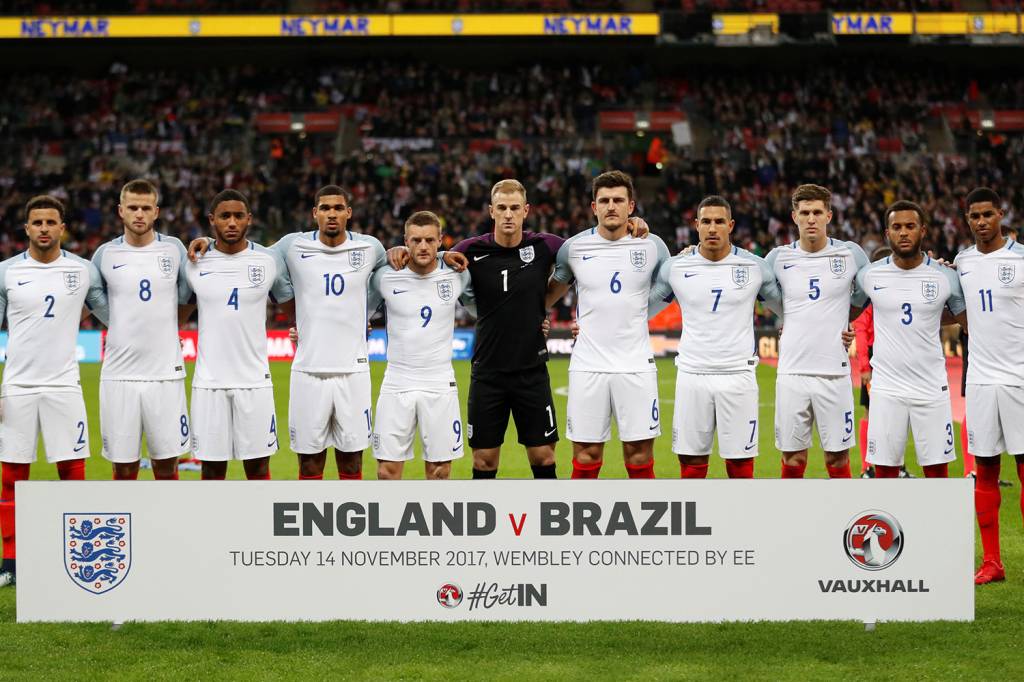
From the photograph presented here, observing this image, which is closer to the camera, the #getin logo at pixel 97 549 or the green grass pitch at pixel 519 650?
the green grass pitch at pixel 519 650

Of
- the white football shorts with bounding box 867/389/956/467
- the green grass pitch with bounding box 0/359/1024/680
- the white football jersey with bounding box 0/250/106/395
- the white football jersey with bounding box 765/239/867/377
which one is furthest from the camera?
the white football jersey with bounding box 765/239/867/377

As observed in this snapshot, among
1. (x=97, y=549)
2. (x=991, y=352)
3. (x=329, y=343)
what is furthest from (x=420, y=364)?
(x=991, y=352)

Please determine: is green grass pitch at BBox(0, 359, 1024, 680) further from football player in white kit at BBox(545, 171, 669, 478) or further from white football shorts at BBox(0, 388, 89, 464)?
football player in white kit at BBox(545, 171, 669, 478)

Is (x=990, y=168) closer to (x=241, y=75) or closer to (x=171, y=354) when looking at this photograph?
(x=241, y=75)

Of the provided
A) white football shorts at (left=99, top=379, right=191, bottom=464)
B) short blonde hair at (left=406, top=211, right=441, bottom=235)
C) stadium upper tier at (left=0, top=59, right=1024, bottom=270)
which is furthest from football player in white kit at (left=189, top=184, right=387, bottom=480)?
stadium upper tier at (left=0, top=59, right=1024, bottom=270)

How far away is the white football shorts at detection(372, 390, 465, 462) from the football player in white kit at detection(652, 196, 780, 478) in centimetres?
136

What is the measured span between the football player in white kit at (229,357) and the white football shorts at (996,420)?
13.6ft

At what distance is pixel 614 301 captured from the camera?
6812 millimetres

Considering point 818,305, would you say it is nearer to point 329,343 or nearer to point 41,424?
point 329,343

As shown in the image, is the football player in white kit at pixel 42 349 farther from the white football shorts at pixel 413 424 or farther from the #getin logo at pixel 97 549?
the white football shorts at pixel 413 424

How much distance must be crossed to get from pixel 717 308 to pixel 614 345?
0.65 meters

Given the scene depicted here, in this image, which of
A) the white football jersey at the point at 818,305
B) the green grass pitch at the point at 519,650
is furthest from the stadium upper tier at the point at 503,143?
the green grass pitch at the point at 519,650

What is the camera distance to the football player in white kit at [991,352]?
656cm

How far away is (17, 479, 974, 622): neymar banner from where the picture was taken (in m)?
5.41
